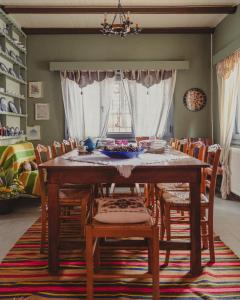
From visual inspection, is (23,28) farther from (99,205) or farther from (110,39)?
(99,205)

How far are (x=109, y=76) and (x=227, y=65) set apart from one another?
2.07 m

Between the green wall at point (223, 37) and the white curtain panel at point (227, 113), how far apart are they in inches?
18.1

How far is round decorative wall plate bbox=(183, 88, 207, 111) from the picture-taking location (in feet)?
21.7

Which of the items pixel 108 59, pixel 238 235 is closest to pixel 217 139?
pixel 108 59

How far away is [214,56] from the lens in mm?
6273

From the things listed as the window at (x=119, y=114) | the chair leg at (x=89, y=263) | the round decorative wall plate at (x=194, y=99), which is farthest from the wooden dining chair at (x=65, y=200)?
the round decorative wall plate at (x=194, y=99)

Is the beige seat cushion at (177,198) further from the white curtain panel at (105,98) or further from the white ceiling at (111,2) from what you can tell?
the white curtain panel at (105,98)

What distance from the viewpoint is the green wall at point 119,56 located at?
6.55 meters

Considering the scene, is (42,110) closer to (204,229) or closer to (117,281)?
(204,229)

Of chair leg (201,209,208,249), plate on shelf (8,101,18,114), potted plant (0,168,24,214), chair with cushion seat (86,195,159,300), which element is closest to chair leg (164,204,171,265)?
chair leg (201,209,208,249)

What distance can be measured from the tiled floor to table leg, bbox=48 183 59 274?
1.95 ft

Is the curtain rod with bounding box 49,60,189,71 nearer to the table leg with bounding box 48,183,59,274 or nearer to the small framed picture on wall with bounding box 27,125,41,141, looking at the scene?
the small framed picture on wall with bounding box 27,125,41,141

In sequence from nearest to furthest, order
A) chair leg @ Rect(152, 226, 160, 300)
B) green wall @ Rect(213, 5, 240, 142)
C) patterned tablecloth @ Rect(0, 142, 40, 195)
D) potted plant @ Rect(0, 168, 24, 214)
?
1. chair leg @ Rect(152, 226, 160, 300)
2. potted plant @ Rect(0, 168, 24, 214)
3. patterned tablecloth @ Rect(0, 142, 40, 195)
4. green wall @ Rect(213, 5, 240, 142)

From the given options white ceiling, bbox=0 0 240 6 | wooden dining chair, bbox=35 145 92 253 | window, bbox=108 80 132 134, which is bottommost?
wooden dining chair, bbox=35 145 92 253
